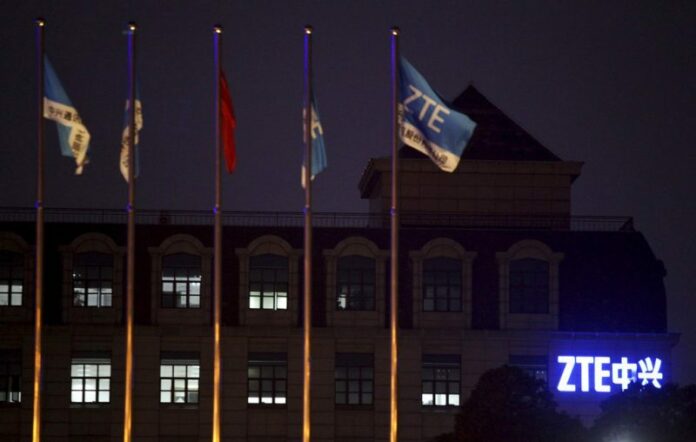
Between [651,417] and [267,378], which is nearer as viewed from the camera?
[651,417]

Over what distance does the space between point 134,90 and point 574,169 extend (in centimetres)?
3136

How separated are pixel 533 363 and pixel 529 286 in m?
3.33

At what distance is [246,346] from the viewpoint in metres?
62.3

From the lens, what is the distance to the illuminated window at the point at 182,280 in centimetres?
6275

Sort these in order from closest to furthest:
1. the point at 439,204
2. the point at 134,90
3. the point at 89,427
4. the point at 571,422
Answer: the point at 134,90
the point at 571,422
the point at 89,427
the point at 439,204

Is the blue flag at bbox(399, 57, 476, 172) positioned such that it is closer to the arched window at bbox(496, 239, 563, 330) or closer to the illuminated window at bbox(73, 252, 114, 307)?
the arched window at bbox(496, 239, 563, 330)

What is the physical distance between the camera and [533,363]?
206 ft

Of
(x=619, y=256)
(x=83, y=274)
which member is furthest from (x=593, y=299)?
(x=83, y=274)

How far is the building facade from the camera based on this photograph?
61.7 metres

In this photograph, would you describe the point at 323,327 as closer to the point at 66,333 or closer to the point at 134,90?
the point at 66,333

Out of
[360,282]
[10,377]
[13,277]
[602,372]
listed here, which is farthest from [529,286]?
[10,377]

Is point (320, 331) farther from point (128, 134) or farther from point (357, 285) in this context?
point (128, 134)

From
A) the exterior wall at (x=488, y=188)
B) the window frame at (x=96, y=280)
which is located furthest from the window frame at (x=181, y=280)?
the exterior wall at (x=488, y=188)

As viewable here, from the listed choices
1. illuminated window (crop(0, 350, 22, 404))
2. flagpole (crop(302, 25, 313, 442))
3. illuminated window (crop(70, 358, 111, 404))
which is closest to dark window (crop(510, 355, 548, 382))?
illuminated window (crop(70, 358, 111, 404))
